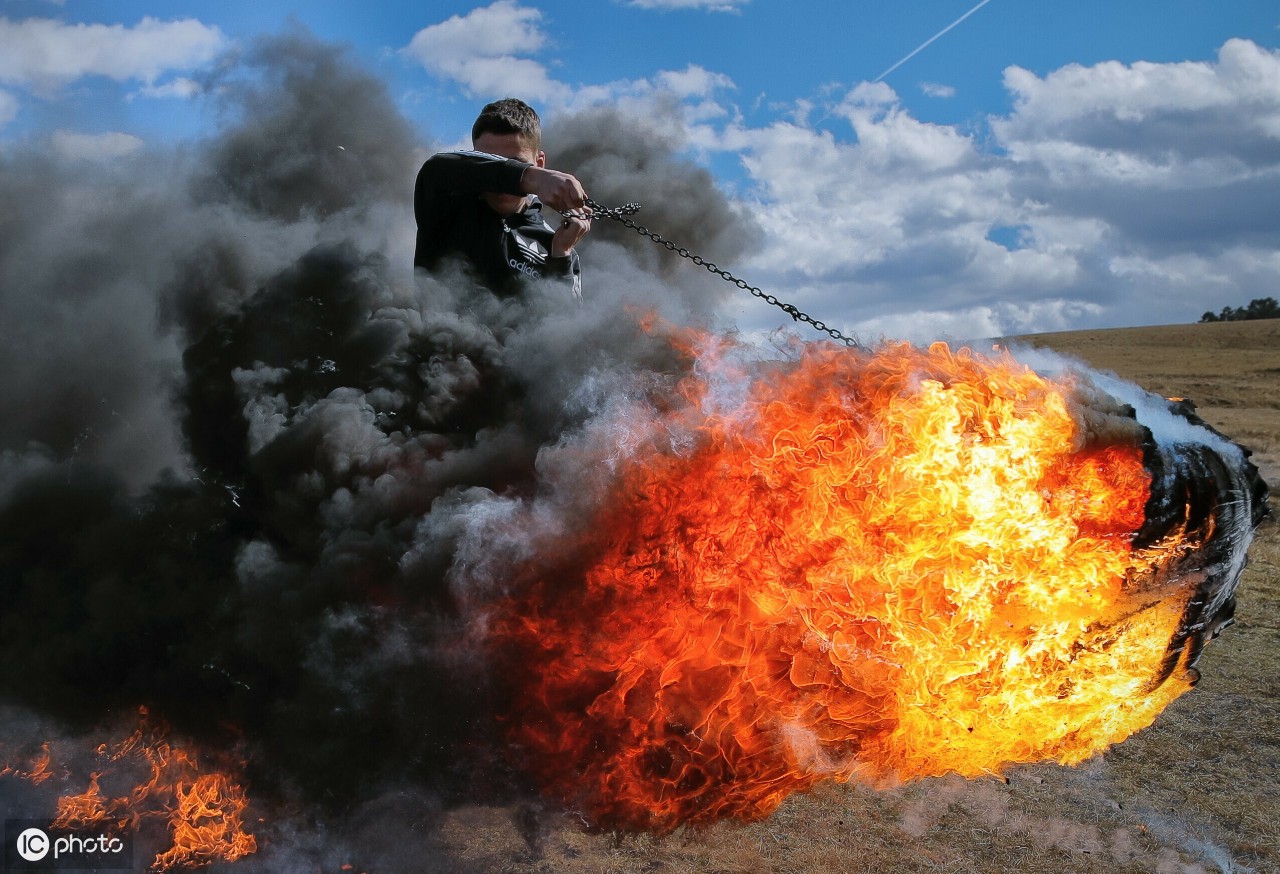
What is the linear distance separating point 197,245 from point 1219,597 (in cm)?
633

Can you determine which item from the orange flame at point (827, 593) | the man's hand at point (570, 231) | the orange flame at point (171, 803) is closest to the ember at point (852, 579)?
the orange flame at point (827, 593)

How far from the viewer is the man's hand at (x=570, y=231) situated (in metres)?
5.31

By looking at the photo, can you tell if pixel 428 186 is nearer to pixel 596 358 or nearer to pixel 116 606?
pixel 596 358

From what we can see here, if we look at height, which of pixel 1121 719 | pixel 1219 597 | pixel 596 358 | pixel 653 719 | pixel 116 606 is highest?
pixel 596 358

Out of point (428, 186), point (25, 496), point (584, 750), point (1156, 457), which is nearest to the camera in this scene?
point (1156, 457)

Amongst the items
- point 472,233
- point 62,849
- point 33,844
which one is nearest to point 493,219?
point 472,233

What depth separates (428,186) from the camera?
212 inches

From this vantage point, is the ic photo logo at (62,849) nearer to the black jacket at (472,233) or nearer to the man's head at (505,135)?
the black jacket at (472,233)

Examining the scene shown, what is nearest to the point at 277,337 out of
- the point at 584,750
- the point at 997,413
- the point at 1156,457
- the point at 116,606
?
the point at 116,606

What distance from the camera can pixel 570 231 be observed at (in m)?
5.59

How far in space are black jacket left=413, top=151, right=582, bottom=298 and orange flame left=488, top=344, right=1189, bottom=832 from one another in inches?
62.3

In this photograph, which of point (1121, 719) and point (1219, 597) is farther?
point (1121, 719)

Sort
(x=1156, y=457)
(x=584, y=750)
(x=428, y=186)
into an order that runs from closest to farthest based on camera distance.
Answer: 1. (x=1156, y=457)
2. (x=584, y=750)
3. (x=428, y=186)

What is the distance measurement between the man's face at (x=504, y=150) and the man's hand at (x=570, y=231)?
294 mm
